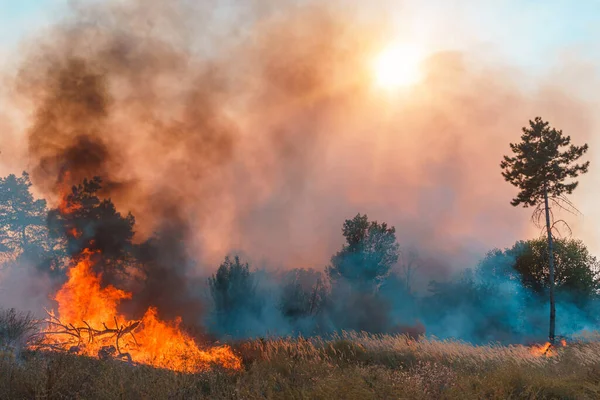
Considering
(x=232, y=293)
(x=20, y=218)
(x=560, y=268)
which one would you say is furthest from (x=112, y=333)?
(x=560, y=268)

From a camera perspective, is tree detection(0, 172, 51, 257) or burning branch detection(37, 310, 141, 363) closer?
burning branch detection(37, 310, 141, 363)

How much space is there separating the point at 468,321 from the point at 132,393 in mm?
39431

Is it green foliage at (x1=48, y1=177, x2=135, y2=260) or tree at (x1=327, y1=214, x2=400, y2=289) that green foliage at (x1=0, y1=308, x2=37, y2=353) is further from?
tree at (x1=327, y1=214, x2=400, y2=289)

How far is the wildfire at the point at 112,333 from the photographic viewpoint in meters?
18.5

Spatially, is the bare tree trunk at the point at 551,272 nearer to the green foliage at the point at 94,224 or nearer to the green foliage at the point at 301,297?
the green foliage at the point at 301,297

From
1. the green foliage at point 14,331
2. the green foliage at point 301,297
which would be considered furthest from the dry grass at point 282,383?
the green foliage at point 301,297

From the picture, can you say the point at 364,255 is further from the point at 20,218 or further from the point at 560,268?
the point at 20,218

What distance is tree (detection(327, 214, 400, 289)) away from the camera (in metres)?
44.4

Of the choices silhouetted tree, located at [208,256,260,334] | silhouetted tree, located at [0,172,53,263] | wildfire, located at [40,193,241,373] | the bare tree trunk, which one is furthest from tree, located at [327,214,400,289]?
silhouetted tree, located at [0,172,53,263]

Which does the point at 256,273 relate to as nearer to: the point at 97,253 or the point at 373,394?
the point at 97,253

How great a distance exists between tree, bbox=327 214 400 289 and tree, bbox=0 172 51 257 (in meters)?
30.2

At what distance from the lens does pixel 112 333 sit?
802 inches

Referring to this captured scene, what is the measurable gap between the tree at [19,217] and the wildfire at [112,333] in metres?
23.4

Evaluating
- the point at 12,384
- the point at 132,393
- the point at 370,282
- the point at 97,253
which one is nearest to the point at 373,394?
the point at 132,393
